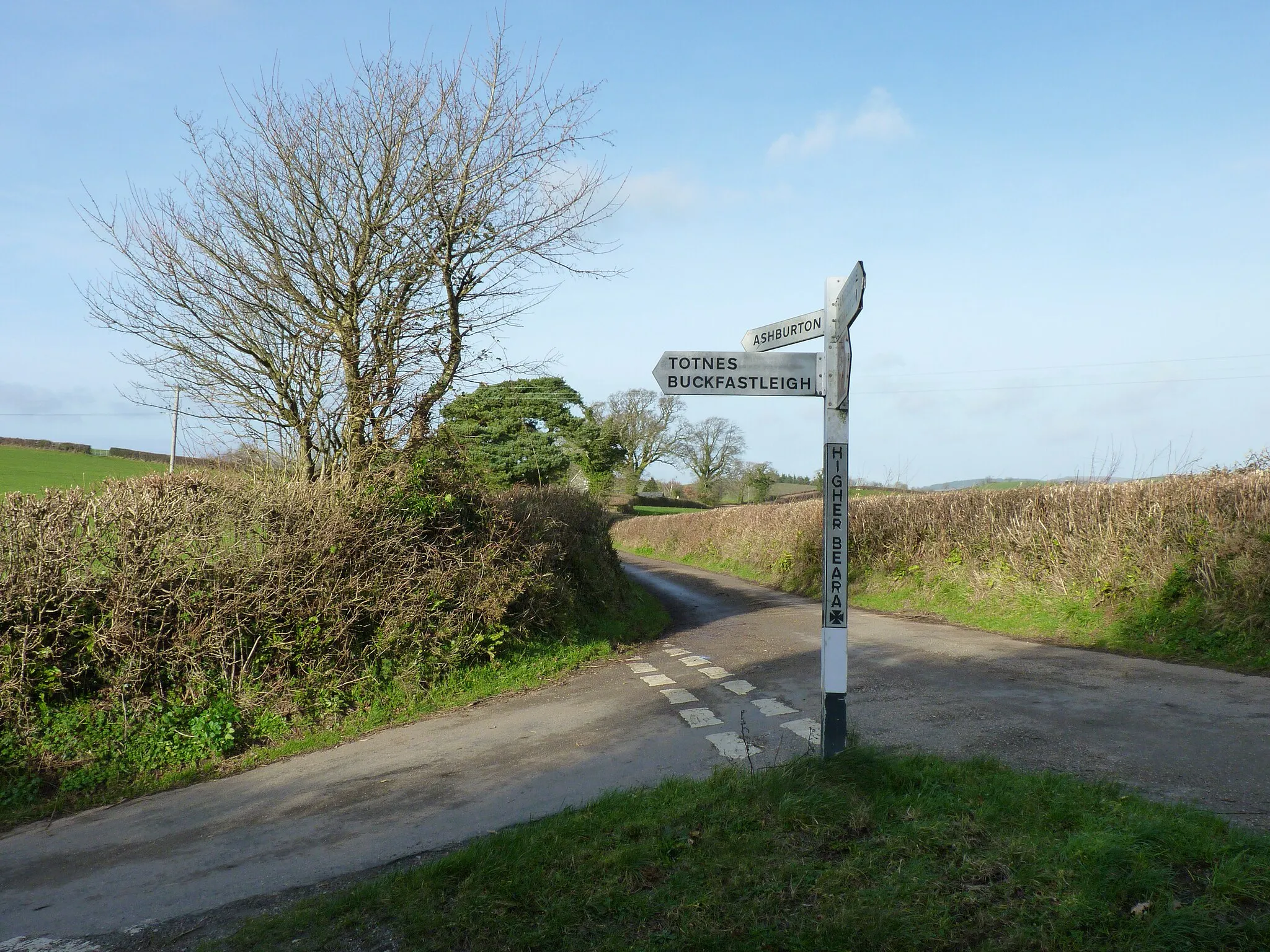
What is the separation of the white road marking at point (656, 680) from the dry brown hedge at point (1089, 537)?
22.6 feet

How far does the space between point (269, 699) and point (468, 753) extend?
287cm

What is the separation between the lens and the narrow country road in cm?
548

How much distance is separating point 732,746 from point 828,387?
11.1ft

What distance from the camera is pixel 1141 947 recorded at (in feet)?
11.2

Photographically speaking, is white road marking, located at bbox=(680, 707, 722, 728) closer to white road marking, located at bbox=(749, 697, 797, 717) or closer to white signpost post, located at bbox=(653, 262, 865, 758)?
white road marking, located at bbox=(749, 697, 797, 717)

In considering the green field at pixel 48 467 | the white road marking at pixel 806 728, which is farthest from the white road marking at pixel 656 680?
the green field at pixel 48 467

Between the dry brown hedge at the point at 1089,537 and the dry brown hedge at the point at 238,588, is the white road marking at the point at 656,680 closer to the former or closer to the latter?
the dry brown hedge at the point at 238,588

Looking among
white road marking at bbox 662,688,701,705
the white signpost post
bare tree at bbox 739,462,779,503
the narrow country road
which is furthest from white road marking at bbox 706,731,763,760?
bare tree at bbox 739,462,779,503

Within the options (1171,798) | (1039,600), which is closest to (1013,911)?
(1171,798)

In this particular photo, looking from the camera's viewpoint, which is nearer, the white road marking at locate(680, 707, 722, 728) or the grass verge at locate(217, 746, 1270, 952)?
the grass verge at locate(217, 746, 1270, 952)

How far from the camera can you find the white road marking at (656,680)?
10.6 m

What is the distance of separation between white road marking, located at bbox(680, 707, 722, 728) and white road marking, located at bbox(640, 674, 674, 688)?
5.04ft

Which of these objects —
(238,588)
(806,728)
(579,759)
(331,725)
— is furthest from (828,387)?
(238,588)

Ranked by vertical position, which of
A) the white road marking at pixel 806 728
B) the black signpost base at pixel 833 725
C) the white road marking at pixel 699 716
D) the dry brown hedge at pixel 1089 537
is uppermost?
the dry brown hedge at pixel 1089 537
